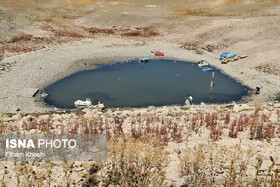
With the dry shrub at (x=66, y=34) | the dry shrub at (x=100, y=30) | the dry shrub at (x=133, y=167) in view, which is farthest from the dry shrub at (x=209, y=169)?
the dry shrub at (x=100, y=30)

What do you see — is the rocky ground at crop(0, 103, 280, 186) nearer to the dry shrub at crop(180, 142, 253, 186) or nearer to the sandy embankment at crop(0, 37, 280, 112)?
the dry shrub at crop(180, 142, 253, 186)

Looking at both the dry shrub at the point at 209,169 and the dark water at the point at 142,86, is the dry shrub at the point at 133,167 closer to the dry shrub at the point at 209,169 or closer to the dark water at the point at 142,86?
the dry shrub at the point at 209,169

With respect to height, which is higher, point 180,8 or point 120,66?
point 180,8

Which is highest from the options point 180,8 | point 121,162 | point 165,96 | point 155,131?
point 180,8

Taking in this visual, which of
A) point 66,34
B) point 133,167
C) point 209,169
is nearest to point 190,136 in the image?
point 209,169

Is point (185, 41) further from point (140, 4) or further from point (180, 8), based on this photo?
point (140, 4)

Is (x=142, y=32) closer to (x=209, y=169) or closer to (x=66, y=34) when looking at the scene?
(x=66, y=34)

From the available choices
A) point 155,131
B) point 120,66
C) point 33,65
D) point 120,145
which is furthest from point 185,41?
point 120,145
